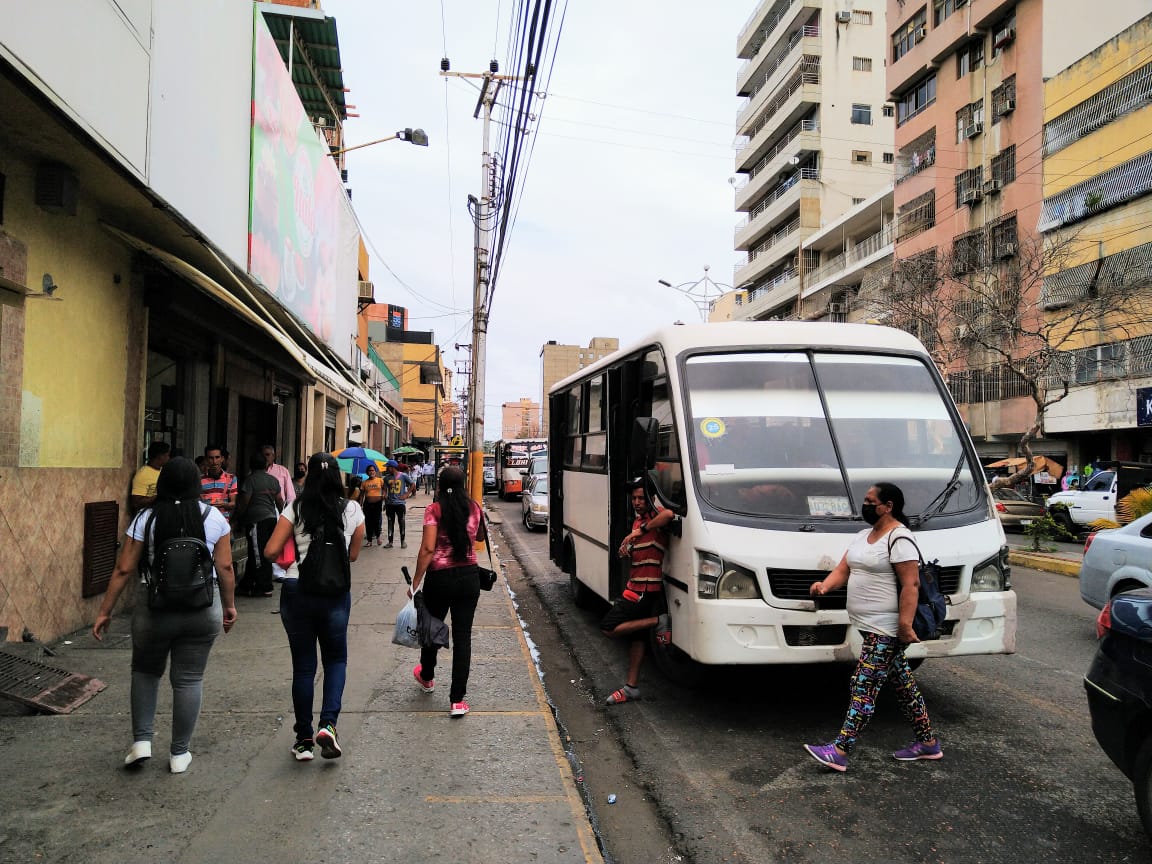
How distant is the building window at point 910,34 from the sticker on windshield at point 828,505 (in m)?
40.9

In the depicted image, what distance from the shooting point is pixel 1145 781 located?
354cm

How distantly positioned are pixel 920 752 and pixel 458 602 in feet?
9.73

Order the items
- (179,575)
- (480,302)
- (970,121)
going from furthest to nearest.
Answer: (970,121), (480,302), (179,575)

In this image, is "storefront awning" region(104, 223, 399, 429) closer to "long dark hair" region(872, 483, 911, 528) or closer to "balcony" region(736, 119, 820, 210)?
"long dark hair" region(872, 483, 911, 528)

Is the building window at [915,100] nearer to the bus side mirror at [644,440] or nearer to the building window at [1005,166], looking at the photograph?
the building window at [1005,166]

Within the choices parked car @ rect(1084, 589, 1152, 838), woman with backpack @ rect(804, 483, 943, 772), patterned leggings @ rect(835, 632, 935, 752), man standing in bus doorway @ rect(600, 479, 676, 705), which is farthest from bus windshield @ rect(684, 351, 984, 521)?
parked car @ rect(1084, 589, 1152, 838)

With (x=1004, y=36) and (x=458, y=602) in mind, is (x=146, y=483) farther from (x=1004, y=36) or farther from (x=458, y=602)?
(x=1004, y=36)

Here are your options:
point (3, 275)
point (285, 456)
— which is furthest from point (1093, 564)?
point (285, 456)

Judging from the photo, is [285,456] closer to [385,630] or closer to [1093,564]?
[385,630]

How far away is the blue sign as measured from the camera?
2541 cm

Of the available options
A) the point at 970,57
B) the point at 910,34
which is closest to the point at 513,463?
the point at 970,57

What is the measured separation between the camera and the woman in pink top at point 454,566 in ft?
18.0

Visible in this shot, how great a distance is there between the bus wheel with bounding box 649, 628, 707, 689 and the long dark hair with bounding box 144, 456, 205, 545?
10.6 ft

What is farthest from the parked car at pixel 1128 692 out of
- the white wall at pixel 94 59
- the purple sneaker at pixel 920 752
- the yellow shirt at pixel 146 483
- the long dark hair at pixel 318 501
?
the yellow shirt at pixel 146 483
